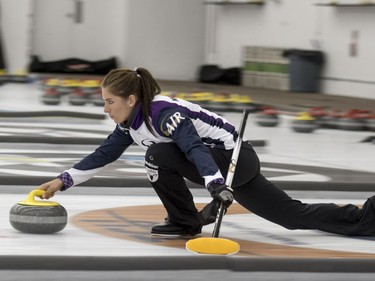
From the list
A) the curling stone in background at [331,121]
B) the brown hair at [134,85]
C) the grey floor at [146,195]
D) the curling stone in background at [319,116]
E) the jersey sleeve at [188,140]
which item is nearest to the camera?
the grey floor at [146,195]

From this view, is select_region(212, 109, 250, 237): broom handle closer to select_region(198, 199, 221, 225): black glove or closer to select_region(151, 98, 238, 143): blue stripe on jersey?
select_region(198, 199, 221, 225): black glove

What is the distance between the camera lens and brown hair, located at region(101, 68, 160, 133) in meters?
5.54

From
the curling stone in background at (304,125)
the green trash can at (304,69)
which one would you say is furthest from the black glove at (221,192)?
the green trash can at (304,69)

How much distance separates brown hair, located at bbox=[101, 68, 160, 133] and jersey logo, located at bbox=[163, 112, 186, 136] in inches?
5.1

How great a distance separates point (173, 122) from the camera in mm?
5465

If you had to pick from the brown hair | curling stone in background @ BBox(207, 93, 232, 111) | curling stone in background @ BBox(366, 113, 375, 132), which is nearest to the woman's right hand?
the brown hair

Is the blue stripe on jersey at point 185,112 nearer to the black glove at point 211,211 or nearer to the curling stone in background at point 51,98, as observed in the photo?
the black glove at point 211,211

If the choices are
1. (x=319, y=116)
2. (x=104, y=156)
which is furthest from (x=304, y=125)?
(x=104, y=156)

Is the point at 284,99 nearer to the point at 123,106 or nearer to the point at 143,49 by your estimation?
the point at 143,49

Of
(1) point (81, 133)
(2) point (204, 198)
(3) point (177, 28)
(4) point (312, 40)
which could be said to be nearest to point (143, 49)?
(3) point (177, 28)

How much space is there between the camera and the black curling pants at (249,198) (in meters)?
5.63

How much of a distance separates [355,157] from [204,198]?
12.1ft

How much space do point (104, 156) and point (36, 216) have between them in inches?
20.0

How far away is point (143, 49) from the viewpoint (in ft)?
86.0
